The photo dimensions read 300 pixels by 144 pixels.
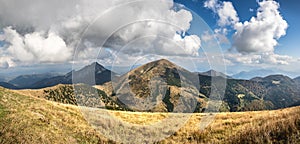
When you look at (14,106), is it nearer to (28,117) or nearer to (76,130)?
(28,117)

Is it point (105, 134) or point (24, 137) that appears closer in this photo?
point (24, 137)

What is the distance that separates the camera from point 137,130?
20.7 metres

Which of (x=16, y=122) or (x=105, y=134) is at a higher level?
(x=16, y=122)

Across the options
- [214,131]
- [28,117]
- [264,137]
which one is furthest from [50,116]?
[264,137]

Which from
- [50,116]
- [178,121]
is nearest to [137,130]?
[178,121]

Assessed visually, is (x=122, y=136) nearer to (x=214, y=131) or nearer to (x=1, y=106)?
(x=214, y=131)

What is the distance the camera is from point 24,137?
14.7 meters

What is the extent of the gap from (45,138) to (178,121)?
12.9 m

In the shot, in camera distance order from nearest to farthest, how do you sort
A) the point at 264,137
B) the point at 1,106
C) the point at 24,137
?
the point at 264,137
the point at 24,137
the point at 1,106

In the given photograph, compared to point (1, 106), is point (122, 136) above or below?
below

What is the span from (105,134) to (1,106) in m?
→ 10.1

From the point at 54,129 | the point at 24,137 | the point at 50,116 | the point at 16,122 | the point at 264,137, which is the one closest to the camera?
the point at 264,137

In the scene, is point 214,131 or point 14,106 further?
point 14,106

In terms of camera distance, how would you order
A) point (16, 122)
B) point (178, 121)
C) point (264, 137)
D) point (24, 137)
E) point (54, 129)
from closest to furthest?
point (264, 137) < point (24, 137) < point (16, 122) < point (54, 129) < point (178, 121)
